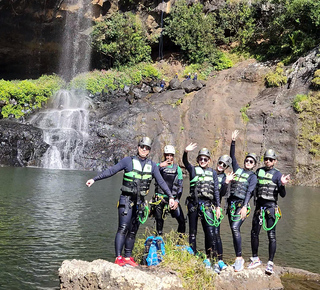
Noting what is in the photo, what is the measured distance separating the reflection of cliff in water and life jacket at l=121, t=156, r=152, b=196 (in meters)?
19.1

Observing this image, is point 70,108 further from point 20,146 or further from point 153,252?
point 153,252

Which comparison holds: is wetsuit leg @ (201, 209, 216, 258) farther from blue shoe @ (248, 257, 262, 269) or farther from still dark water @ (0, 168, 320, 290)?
still dark water @ (0, 168, 320, 290)

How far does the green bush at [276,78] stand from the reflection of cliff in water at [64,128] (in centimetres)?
1338

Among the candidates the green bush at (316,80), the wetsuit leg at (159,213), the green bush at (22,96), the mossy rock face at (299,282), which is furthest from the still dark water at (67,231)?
the green bush at (22,96)

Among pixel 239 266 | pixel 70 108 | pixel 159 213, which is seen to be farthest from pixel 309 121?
pixel 239 266

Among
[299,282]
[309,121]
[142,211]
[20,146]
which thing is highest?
[309,121]

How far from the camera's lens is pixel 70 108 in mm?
30656

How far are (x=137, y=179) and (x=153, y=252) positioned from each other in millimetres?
1140

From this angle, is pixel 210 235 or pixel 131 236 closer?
pixel 131 236

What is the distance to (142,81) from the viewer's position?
3222 centimetres

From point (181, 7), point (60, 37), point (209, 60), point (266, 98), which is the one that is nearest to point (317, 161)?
point (266, 98)

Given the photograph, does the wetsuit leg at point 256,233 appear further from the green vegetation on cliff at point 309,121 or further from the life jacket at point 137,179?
the green vegetation on cliff at point 309,121

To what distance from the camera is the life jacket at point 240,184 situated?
6.57 m

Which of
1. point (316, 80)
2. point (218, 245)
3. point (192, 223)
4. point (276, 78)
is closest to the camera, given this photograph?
point (218, 245)
